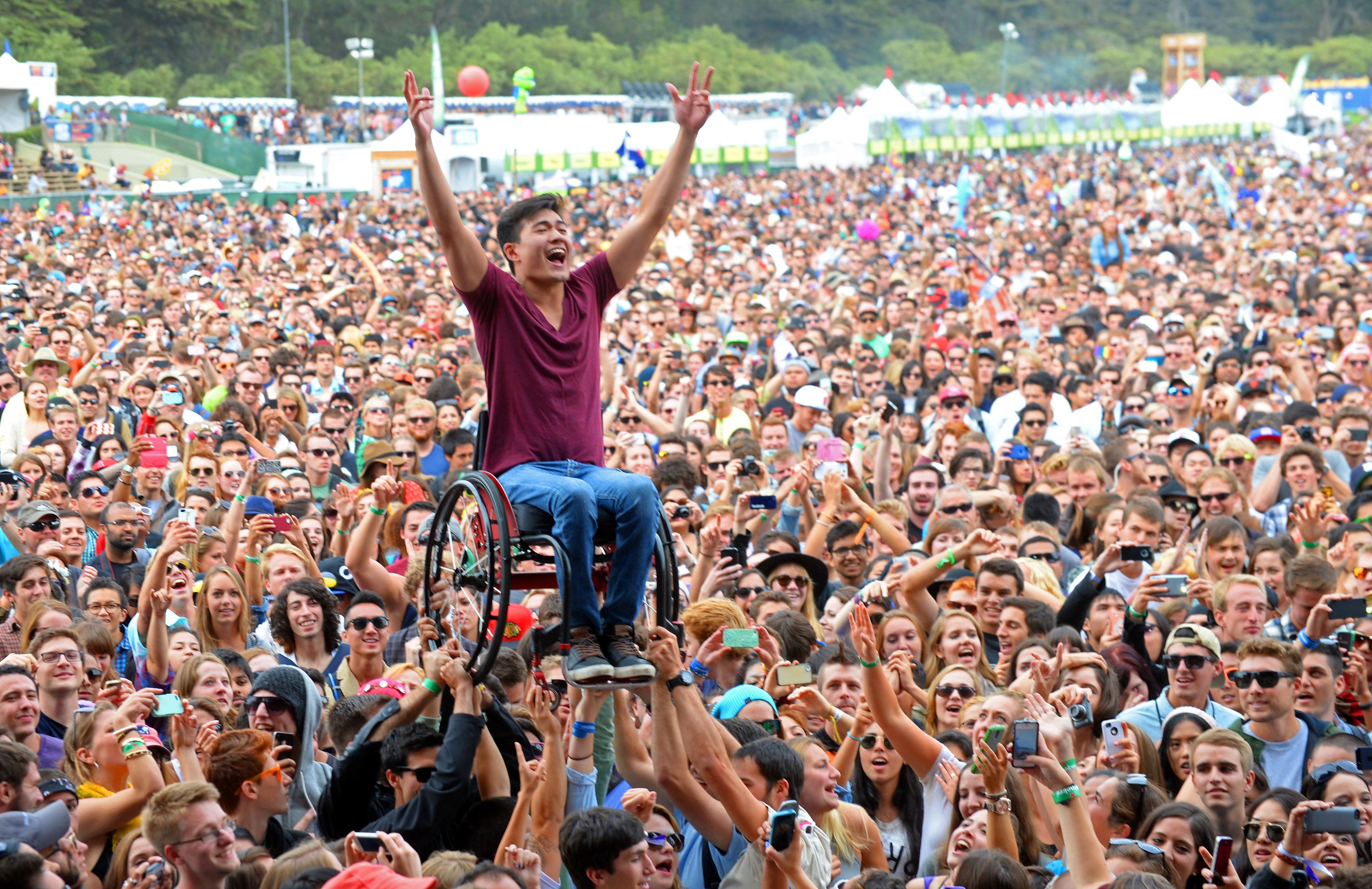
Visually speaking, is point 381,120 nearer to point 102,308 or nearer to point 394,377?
point 102,308

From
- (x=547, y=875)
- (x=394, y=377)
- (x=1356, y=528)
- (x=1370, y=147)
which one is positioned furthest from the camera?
(x=1370, y=147)

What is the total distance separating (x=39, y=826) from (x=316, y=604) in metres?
2.44

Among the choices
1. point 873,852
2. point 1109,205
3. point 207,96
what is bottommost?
point 873,852

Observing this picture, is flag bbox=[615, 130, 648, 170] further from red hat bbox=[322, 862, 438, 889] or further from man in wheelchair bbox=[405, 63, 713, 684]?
red hat bbox=[322, 862, 438, 889]

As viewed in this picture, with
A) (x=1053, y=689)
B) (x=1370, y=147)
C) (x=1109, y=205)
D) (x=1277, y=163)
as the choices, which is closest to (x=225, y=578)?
(x=1053, y=689)

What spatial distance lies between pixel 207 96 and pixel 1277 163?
36243mm

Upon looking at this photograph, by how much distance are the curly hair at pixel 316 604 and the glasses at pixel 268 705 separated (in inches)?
46.8

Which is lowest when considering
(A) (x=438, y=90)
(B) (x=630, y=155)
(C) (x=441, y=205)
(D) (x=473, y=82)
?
(C) (x=441, y=205)

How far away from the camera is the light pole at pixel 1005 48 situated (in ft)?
220

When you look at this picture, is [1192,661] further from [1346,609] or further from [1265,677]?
[1346,609]

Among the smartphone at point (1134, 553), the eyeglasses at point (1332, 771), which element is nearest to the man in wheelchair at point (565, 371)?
the eyeglasses at point (1332, 771)

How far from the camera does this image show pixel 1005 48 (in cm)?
6831

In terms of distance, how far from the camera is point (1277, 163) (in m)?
39.9

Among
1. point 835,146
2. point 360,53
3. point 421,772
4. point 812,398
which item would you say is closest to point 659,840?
point 421,772
